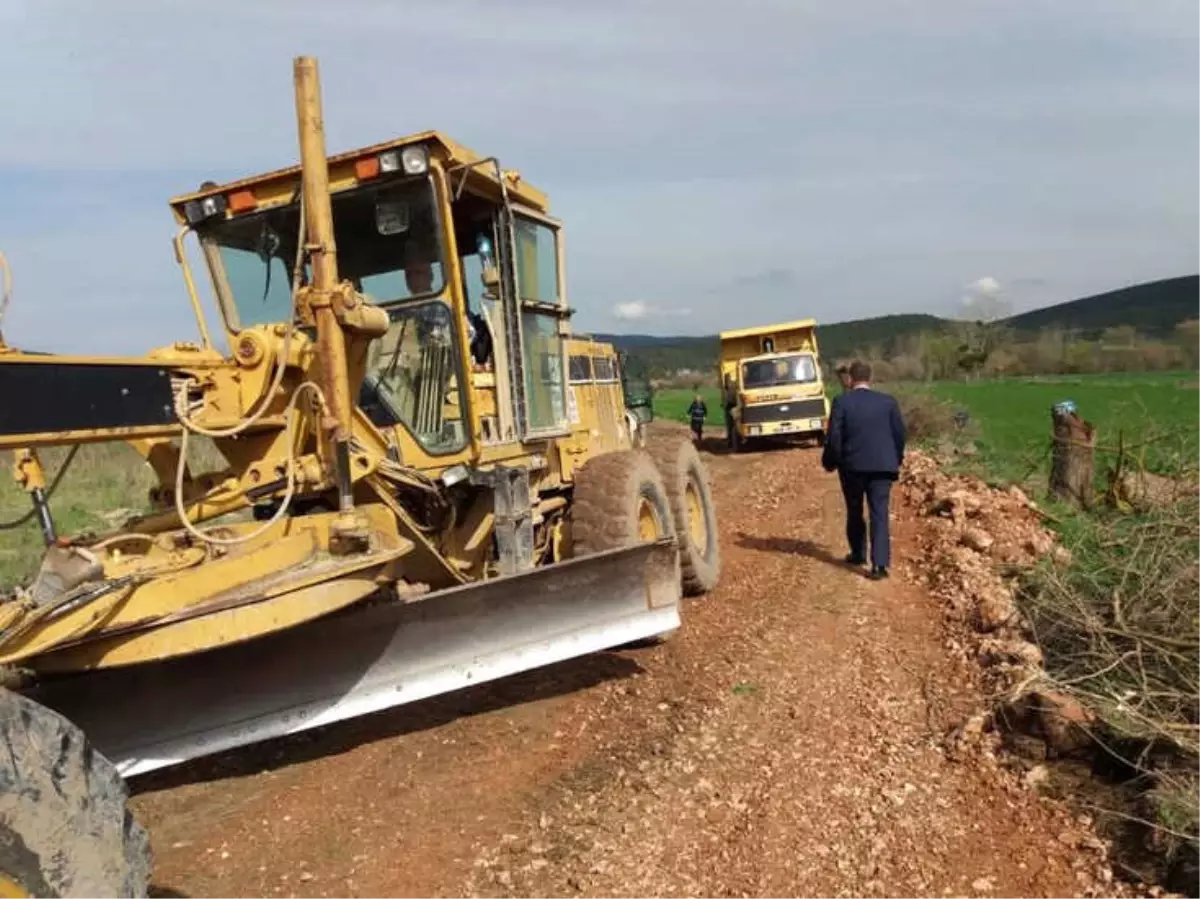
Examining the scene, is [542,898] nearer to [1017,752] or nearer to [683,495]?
[1017,752]

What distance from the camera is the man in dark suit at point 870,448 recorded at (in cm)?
765

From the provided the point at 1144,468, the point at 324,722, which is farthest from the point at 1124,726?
the point at 1144,468

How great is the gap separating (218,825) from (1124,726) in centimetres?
377

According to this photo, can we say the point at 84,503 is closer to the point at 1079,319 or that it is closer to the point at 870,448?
the point at 870,448

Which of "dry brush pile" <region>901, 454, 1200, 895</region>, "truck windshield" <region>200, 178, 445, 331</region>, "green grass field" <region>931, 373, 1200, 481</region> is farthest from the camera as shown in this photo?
"green grass field" <region>931, 373, 1200, 481</region>

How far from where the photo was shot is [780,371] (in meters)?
21.0

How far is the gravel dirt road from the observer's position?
142 inches

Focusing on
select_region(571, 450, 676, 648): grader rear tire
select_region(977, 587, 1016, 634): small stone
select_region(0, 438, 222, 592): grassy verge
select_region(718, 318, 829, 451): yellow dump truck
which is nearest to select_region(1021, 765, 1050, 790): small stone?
select_region(977, 587, 1016, 634): small stone

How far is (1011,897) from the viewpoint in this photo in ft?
11.2

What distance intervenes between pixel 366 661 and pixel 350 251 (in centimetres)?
221

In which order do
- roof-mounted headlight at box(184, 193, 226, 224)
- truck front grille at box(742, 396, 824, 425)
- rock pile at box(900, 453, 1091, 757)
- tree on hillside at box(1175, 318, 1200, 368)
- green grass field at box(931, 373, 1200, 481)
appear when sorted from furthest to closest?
tree on hillside at box(1175, 318, 1200, 368), truck front grille at box(742, 396, 824, 425), green grass field at box(931, 373, 1200, 481), roof-mounted headlight at box(184, 193, 226, 224), rock pile at box(900, 453, 1091, 757)

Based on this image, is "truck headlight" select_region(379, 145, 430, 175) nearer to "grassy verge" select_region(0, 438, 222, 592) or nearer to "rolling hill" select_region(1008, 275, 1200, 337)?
"grassy verge" select_region(0, 438, 222, 592)

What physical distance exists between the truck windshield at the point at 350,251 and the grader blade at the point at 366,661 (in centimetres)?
165

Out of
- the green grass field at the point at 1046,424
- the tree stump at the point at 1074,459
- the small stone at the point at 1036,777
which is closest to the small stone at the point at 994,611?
the small stone at the point at 1036,777
